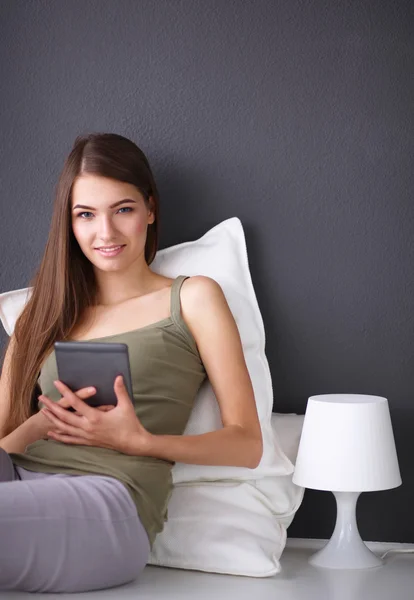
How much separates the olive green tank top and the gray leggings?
91 mm

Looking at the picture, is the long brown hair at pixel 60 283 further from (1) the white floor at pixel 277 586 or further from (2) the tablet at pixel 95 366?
(1) the white floor at pixel 277 586

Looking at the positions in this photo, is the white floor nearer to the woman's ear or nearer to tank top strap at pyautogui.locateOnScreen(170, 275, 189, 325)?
tank top strap at pyautogui.locateOnScreen(170, 275, 189, 325)

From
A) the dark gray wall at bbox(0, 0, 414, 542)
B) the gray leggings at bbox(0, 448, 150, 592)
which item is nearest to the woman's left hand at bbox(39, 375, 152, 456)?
the gray leggings at bbox(0, 448, 150, 592)

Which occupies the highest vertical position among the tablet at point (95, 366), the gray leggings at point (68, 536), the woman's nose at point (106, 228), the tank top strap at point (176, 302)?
the woman's nose at point (106, 228)

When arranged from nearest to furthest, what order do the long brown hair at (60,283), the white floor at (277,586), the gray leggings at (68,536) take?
the gray leggings at (68,536) < the white floor at (277,586) < the long brown hair at (60,283)

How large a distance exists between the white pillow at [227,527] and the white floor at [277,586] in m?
0.03

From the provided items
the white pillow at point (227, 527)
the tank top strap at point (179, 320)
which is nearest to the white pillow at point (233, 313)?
the white pillow at point (227, 527)

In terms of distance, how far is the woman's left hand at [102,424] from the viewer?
2.07 m

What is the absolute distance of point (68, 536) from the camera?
6.23 ft

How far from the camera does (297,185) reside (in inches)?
102

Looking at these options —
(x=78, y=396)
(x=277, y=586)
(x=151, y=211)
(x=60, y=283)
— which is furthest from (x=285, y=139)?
(x=277, y=586)

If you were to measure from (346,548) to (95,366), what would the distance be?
82 centimetres

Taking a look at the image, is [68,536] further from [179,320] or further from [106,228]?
[106,228]

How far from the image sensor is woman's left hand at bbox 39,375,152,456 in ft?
6.80
